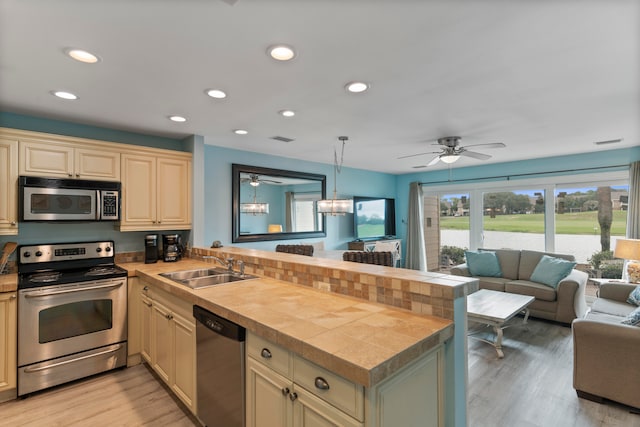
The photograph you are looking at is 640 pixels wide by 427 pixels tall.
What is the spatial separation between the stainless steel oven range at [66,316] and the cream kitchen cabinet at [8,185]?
32 cm

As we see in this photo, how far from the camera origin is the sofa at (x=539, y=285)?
395 cm

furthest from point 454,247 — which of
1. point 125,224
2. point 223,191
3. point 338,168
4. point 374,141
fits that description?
point 125,224

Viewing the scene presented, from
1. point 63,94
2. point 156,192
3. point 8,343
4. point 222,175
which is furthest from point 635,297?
point 8,343

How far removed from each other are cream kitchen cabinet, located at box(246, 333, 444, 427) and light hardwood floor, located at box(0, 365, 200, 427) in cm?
106

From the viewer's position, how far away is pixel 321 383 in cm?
122

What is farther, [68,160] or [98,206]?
[98,206]

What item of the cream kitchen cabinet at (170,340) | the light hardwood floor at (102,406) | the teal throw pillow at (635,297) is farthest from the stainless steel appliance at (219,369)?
the teal throw pillow at (635,297)

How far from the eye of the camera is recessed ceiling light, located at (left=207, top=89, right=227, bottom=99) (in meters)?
2.41

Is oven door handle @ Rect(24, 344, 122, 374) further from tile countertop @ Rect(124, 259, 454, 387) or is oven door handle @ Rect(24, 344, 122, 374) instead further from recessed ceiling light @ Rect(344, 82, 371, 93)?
recessed ceiling light @ Rect(344, 82, 371, 93)

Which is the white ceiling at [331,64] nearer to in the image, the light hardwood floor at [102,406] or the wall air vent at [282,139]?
the wall air vent at [282,139]

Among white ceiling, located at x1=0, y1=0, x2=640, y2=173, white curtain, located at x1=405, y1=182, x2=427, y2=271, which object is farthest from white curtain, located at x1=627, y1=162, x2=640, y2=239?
white curtain, located at x1=405, y1=182, x2=427, y2=271

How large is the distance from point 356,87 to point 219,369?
2.13 m

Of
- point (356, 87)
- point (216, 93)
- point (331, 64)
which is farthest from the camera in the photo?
point (216, 93)

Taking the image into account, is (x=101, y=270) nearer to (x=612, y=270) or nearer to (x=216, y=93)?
(x=216, y=93)
